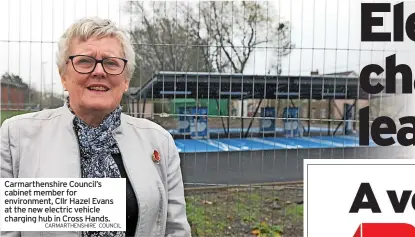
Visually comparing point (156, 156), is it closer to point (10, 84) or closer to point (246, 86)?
point (246, 86)

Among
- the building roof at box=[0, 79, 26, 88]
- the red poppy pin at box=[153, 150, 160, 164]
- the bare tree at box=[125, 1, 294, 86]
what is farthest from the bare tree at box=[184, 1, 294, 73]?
the red poppy pin at box=[153, 150, 160, 164]

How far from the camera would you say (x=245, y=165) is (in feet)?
6.61

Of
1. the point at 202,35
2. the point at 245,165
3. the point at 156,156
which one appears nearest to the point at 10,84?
the point at 202,35

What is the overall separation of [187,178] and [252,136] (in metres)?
0.38

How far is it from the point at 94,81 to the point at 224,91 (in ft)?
3.19

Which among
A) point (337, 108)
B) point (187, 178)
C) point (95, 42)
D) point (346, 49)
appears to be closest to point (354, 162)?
point (337, 108)

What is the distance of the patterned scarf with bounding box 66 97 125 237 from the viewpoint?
1050 mm

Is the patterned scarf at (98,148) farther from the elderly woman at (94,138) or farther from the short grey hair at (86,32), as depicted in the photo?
the short grey hair at (86,32)

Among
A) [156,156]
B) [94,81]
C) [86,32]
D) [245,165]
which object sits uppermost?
[86,32]

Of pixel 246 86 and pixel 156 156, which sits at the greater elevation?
pixel 246 86

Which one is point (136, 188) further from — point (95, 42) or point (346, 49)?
point (346, 49)

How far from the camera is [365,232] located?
5.09 feet

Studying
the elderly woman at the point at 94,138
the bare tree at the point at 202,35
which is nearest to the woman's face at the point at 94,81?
the elderly woman at the point at 94,138

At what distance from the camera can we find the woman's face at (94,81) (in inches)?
39.8
